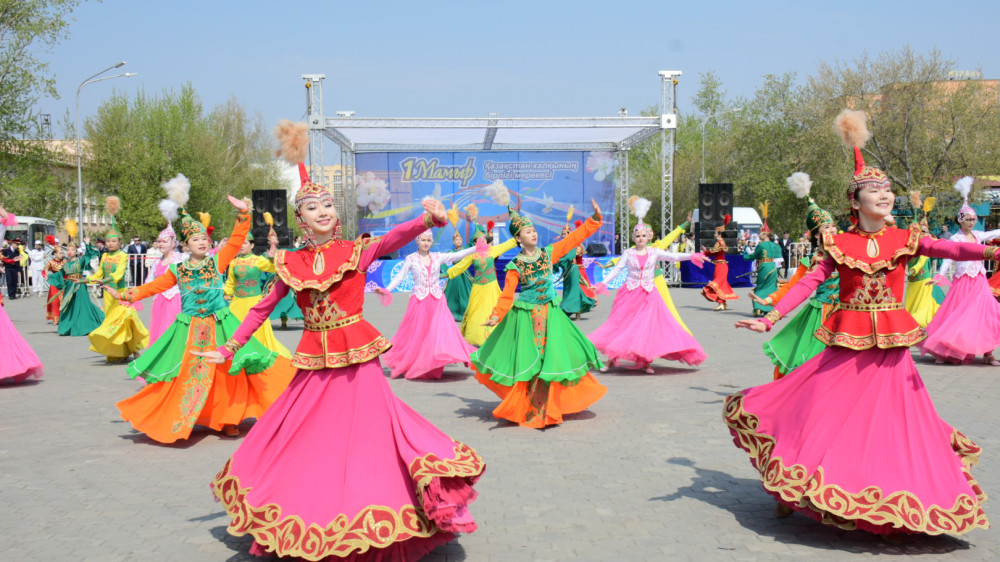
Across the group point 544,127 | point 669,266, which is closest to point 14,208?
point 544,127

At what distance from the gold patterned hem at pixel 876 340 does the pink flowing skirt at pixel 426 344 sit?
6.44 metres

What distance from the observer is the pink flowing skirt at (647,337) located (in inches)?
426

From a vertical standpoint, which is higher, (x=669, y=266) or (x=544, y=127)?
(x=544, y=127)

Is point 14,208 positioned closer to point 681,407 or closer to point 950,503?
point 681,407

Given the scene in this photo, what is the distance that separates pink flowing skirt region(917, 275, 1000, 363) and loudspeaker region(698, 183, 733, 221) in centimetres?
1633

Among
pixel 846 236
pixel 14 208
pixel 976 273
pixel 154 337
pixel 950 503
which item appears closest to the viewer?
pixel 950 503

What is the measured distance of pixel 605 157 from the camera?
3300 centimetres

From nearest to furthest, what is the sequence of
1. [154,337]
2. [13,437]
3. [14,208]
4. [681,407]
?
[13,437] → [681,407] → [154,337] → [14,208]

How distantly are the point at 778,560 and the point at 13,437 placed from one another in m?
6.75

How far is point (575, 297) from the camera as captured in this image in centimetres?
1838

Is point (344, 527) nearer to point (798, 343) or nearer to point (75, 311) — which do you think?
point (798, 343)

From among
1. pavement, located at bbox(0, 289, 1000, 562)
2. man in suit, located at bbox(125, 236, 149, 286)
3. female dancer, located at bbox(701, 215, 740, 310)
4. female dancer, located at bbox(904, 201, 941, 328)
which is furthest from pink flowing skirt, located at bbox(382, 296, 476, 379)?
man in suit, located at bbox(125, 236, 149, 286)

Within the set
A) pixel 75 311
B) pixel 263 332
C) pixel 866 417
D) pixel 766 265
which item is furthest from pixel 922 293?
pixel 75 311

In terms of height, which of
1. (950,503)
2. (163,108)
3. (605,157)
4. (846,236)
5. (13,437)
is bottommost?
(13,437)
